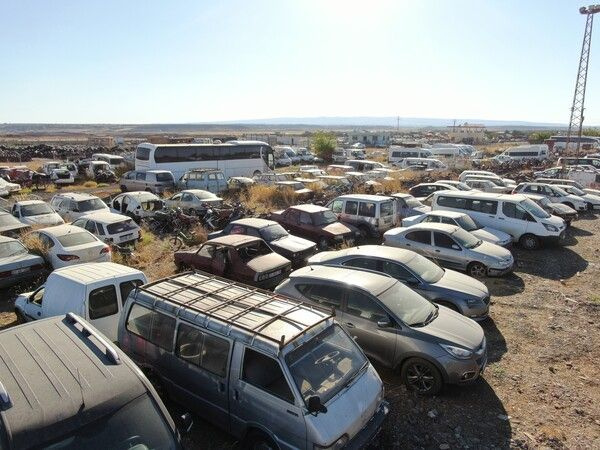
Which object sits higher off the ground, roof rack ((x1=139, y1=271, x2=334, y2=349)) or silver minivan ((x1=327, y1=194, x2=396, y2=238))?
roof rack ((x1=139, y1=271, x2=334, y2=349))

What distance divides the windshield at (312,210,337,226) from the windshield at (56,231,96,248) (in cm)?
668

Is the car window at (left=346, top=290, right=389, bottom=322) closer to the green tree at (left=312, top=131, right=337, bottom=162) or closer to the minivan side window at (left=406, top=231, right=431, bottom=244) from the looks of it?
the minivan side window at (left=406, top=231, right=431, bottom=244)

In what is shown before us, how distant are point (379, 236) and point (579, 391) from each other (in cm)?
917

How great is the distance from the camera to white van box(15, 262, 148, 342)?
6.91 metres

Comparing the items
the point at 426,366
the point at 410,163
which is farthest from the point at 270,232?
the point at 410,163

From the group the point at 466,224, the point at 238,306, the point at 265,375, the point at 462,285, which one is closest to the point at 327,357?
the point at 265,375

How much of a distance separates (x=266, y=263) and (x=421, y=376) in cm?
484

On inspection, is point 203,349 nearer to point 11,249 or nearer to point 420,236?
point 420,236

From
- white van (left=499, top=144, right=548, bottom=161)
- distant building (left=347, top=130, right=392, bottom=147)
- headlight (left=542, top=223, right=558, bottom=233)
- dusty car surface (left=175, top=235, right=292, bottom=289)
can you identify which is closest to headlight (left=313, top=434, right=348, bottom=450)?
dusty car surface (left=175, top=235, right=292, bottom=289)

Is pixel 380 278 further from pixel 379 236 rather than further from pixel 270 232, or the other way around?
pixel 379 236

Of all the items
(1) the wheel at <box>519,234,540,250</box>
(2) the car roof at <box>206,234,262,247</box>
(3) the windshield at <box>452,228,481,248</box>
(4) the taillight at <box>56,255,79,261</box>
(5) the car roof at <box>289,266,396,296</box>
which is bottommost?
(1) the wheel at <box>519,234,540,250</box>

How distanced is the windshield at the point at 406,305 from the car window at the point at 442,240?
4441 millimetres

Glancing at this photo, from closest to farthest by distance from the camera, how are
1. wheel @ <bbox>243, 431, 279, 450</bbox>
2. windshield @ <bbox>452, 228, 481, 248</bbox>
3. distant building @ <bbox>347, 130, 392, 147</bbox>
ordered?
wheel @ <bbox>243, 431, 279, 450</bbox> < windshield @ <bbox>452, 228, 481, 248</bbox> < distant building @ <bbox>347, 130, 392, 147</bbox>

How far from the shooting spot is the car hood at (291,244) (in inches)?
465
